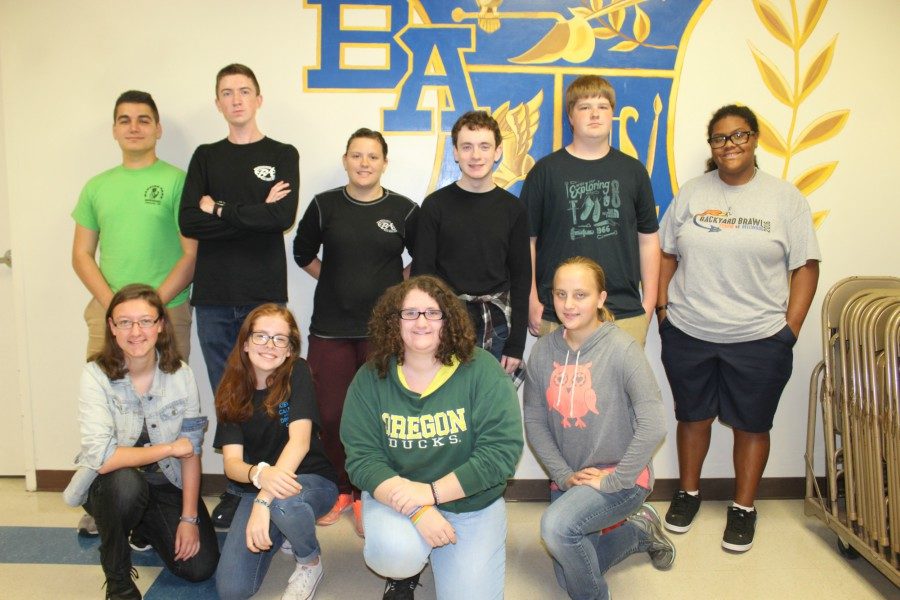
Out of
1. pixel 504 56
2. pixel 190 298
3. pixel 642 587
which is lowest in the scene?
pixel 642 587

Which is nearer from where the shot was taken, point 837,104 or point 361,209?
point 361,209

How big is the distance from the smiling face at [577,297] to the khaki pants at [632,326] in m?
0.42

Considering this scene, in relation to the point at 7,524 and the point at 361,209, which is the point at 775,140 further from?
the point at 7,524

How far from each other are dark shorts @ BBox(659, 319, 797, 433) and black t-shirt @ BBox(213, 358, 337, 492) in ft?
4.97

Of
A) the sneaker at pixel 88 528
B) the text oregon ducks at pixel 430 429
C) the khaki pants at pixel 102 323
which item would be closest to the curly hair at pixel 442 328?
the text oregon ducks at pixel 430 429

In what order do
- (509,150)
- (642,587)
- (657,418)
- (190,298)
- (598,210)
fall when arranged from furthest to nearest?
(509,150) → (190,298) → (598,210) → (642,587) → (657,418)

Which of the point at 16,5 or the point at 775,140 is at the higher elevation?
the point at 16,5

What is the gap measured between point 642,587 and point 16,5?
3.55 meters

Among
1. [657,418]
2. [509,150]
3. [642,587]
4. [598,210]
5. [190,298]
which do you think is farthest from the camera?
[509,150]

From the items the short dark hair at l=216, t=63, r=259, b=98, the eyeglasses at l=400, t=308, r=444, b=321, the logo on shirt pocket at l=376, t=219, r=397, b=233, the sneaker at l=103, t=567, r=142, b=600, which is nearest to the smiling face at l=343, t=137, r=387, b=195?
the logo on shirt pocket at l=376, t=219, r=397, b=233

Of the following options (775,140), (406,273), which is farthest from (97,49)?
(775,140)

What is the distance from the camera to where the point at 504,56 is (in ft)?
9.62

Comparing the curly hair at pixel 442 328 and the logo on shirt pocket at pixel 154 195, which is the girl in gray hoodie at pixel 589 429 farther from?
the logo on shirt pocket at pixel 154 195

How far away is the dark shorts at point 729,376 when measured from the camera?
8.69 ft
